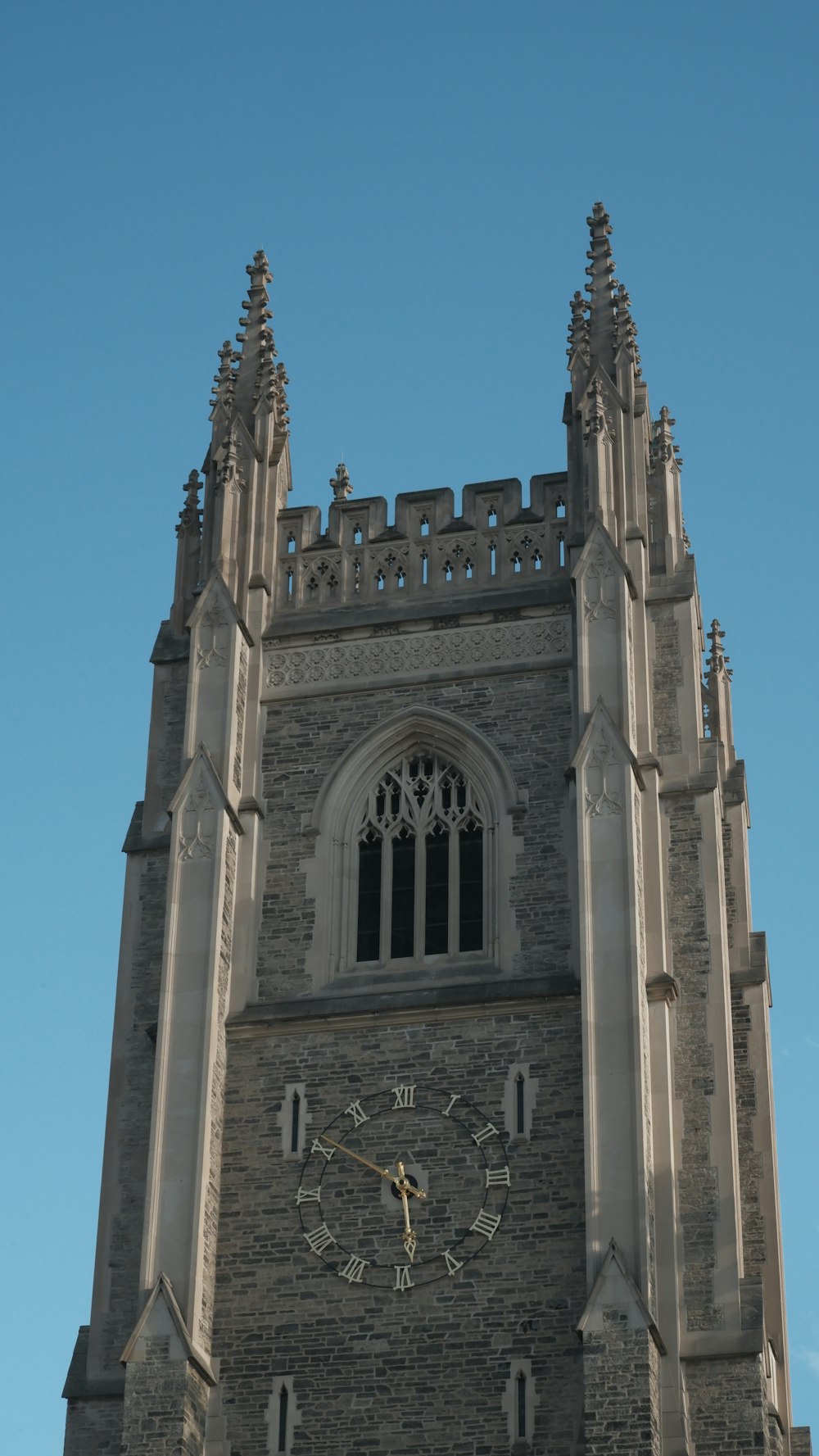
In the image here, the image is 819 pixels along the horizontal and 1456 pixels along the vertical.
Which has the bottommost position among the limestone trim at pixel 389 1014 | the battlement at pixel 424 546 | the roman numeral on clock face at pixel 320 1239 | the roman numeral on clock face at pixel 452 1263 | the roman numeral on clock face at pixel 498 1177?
the roman numeral on clock face at pixel 452 1263

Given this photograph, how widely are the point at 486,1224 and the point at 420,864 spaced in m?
4.97

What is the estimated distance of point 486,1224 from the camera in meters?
29.2

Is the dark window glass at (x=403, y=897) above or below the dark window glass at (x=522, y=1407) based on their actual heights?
above

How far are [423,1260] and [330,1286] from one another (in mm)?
1043

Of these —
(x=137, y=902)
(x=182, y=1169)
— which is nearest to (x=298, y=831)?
(x=137, y=902)

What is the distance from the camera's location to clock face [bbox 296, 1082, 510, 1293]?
95.9 ft

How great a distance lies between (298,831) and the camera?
32781 millimetres

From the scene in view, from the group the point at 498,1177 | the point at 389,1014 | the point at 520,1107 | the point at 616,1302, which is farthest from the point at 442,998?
the point at 616,1302

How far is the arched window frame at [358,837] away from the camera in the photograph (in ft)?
103

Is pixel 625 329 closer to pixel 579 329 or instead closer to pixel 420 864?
pixel 579 329

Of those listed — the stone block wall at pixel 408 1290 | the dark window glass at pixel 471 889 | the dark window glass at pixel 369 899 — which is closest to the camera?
the stone block wall at pixel 408 1290

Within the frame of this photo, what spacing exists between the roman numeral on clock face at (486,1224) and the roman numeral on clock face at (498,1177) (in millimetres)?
330

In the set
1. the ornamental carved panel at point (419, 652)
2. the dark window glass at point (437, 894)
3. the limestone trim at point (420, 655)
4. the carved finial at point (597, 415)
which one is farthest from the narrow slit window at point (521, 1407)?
the carved finial at point (597, 415)

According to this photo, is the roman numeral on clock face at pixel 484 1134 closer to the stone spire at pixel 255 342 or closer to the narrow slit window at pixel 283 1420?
the narrow slit window at pixel 283 1420
